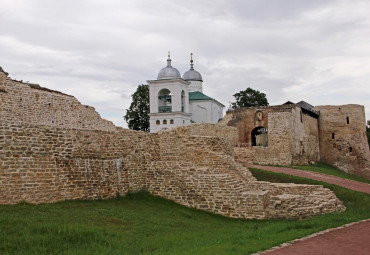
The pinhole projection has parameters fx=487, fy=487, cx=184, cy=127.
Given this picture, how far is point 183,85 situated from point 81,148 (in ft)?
142

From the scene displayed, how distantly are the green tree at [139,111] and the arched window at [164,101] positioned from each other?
7.20 feet

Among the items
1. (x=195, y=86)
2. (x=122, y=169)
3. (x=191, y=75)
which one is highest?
(x=191, y=75)

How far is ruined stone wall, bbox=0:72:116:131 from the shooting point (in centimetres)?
1722

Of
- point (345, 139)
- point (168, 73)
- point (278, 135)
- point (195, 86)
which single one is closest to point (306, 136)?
point (278, 135)

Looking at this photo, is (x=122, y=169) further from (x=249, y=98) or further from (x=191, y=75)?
(x=191, y=75)

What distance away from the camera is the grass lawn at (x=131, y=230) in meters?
9.12

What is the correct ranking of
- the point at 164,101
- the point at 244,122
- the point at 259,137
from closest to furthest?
the point at 244,122
the point at 259,137
the point at 164,101

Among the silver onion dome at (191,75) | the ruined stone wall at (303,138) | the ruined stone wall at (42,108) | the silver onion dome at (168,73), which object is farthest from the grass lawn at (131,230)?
the silver onion dome at (191,75)

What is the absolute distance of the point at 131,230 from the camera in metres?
10.8

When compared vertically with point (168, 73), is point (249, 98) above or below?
below

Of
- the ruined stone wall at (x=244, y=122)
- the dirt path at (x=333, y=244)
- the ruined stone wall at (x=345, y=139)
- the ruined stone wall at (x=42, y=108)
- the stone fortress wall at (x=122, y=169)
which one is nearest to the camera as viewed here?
the dirt path at (x=333, y=244)

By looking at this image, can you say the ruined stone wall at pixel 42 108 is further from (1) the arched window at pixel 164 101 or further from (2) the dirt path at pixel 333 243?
(1) the arched window at pixel 164 101

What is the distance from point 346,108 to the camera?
40.6 metres

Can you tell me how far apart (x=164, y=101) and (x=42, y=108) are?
3998cm
